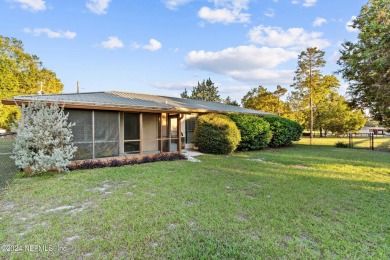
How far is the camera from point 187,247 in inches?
114

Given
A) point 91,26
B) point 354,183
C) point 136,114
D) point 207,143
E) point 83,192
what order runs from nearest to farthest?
point 83,192 → point 354,183 → point 136,114 → point 207,143 → point 91,26

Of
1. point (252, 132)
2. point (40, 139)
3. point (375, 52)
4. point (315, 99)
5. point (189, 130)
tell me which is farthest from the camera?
point (315, 99)

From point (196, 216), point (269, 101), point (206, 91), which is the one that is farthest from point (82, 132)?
point (206, 91)

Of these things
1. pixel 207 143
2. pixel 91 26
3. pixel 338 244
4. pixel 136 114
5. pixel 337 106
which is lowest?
pixel 338 244

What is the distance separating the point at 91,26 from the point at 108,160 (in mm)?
9531

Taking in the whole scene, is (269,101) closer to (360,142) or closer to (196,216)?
(360,142)

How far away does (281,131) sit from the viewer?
1509 cm

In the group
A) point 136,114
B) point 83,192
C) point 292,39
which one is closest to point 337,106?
point 292,39

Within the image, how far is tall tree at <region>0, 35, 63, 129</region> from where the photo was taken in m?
23.8

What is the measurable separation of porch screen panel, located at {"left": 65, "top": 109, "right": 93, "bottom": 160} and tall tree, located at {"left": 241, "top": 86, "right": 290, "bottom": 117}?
2450 cm

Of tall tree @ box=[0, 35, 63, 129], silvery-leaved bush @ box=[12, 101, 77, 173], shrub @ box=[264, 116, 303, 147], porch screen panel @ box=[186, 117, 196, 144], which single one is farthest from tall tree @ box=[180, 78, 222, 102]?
silvery-leaved bush @ box=[12, 101, 77, 173]

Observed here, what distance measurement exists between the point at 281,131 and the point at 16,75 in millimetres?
31684

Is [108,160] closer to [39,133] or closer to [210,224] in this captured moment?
[39,133]

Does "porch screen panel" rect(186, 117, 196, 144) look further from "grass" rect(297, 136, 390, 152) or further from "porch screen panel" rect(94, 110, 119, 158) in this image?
"grass" rect(297, 136, 390, 152)
